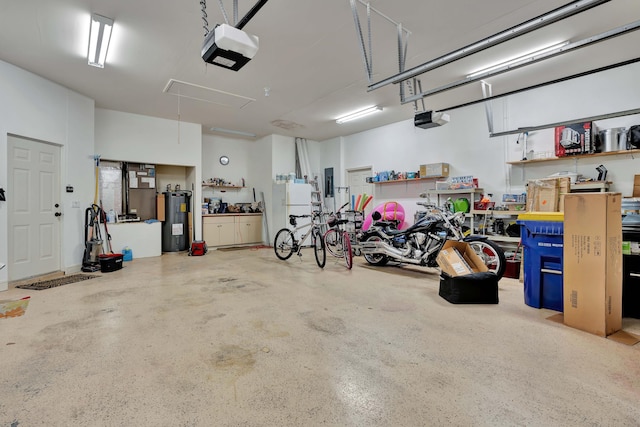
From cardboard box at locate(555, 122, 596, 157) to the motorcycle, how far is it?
5.96 feet

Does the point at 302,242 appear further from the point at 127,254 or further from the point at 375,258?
the point at 127,254

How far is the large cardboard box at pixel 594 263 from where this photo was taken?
238 centimetres

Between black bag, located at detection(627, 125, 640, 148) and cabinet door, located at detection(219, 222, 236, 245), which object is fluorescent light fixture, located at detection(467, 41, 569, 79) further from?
cabinet door, located at detection(219, 222, 236, 245)

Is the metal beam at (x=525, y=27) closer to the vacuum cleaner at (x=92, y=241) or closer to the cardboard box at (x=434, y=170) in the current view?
the cardboard box at (x=434, y=170)

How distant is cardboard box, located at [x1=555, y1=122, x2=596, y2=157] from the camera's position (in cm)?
422

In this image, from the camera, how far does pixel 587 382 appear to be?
5.78 feet

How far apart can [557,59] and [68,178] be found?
25.5 feet

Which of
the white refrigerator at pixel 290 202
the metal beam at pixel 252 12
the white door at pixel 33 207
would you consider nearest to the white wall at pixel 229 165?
the white refrigerator at pixel 290 202

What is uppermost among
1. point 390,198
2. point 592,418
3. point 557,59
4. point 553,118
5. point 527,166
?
point 557,59

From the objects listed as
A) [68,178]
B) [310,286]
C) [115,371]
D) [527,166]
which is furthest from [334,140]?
[115,371]

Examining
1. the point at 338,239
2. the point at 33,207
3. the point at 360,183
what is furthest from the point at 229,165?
the point at 338,239

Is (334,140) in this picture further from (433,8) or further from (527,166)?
(433,8)

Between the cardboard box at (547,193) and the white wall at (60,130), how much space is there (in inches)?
299

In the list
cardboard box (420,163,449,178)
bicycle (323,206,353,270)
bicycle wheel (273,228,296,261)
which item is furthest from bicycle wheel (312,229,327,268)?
cardboard box (420,163,449,178)
